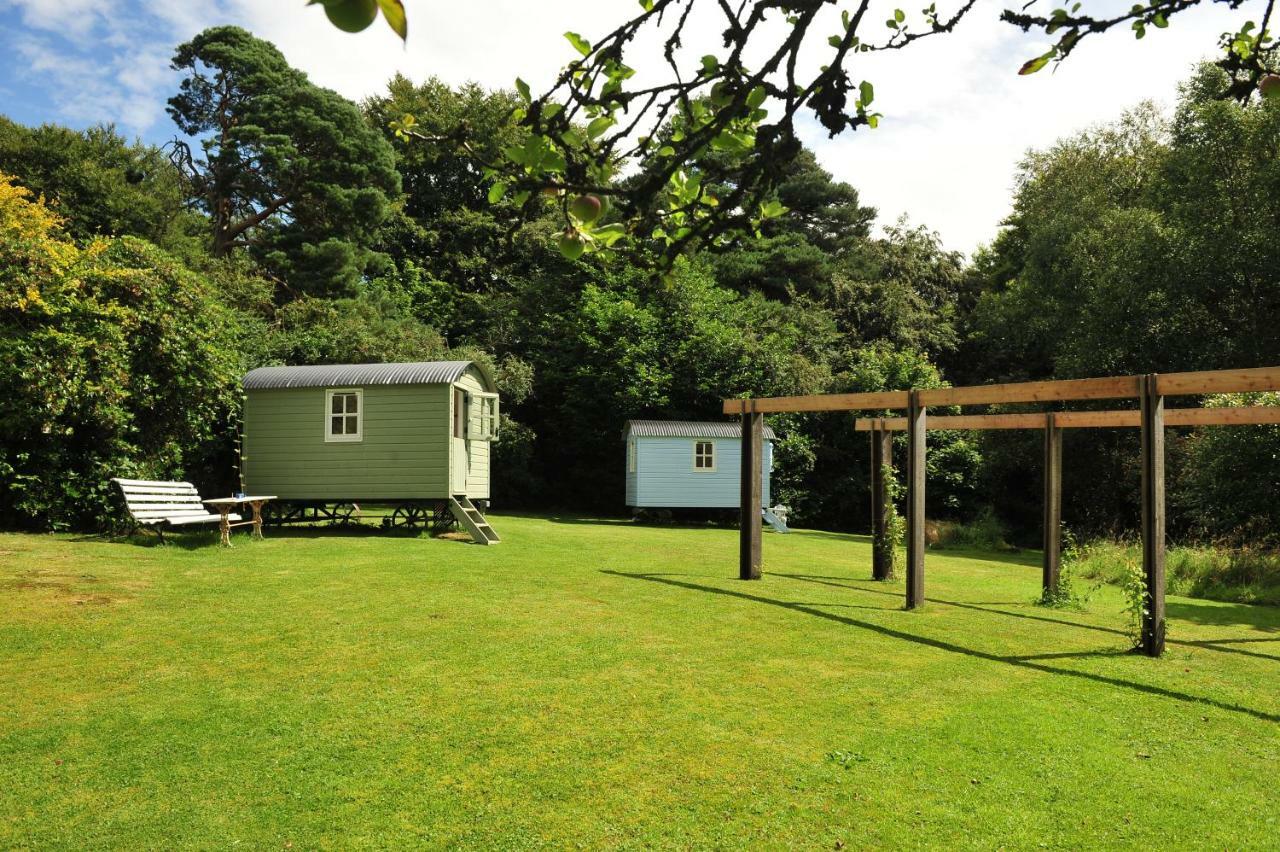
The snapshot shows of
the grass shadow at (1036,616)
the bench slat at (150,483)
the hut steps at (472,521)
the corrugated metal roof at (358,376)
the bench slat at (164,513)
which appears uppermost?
the corrugated metal roof at (358,376)

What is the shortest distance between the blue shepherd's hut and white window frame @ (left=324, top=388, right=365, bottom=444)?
8531mm

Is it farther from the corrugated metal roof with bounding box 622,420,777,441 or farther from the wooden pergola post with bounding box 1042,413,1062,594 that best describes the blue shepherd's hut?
the wooden pergola post with bounding box 1042,413,1062,594

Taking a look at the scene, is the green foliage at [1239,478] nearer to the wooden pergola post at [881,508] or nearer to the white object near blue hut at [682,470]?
the wooden pergola post at [881,508]

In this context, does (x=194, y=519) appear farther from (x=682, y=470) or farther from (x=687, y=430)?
(x=687, y=430)

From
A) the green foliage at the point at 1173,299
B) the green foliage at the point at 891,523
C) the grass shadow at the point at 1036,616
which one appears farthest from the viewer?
the green foliage at the point at 1173,299

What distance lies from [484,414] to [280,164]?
1587cm

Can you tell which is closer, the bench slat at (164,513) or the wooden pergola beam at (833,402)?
the wooden pergola beam at (833,402)

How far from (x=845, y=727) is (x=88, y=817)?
338cm

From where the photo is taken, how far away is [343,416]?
15.1 meters

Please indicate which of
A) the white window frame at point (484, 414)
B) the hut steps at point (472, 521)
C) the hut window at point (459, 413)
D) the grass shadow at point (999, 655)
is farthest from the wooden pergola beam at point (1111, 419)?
the white window frame at point (484, 414)

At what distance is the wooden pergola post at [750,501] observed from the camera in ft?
33.6

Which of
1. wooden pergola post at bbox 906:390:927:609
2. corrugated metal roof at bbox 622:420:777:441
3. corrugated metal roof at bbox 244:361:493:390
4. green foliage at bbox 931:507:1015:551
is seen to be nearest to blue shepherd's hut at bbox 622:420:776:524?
corrugated metal roof at bbox 622:420:777:441

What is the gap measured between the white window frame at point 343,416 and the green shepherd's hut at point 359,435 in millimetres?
17

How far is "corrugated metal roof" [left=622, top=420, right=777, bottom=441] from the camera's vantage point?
22.1 m
